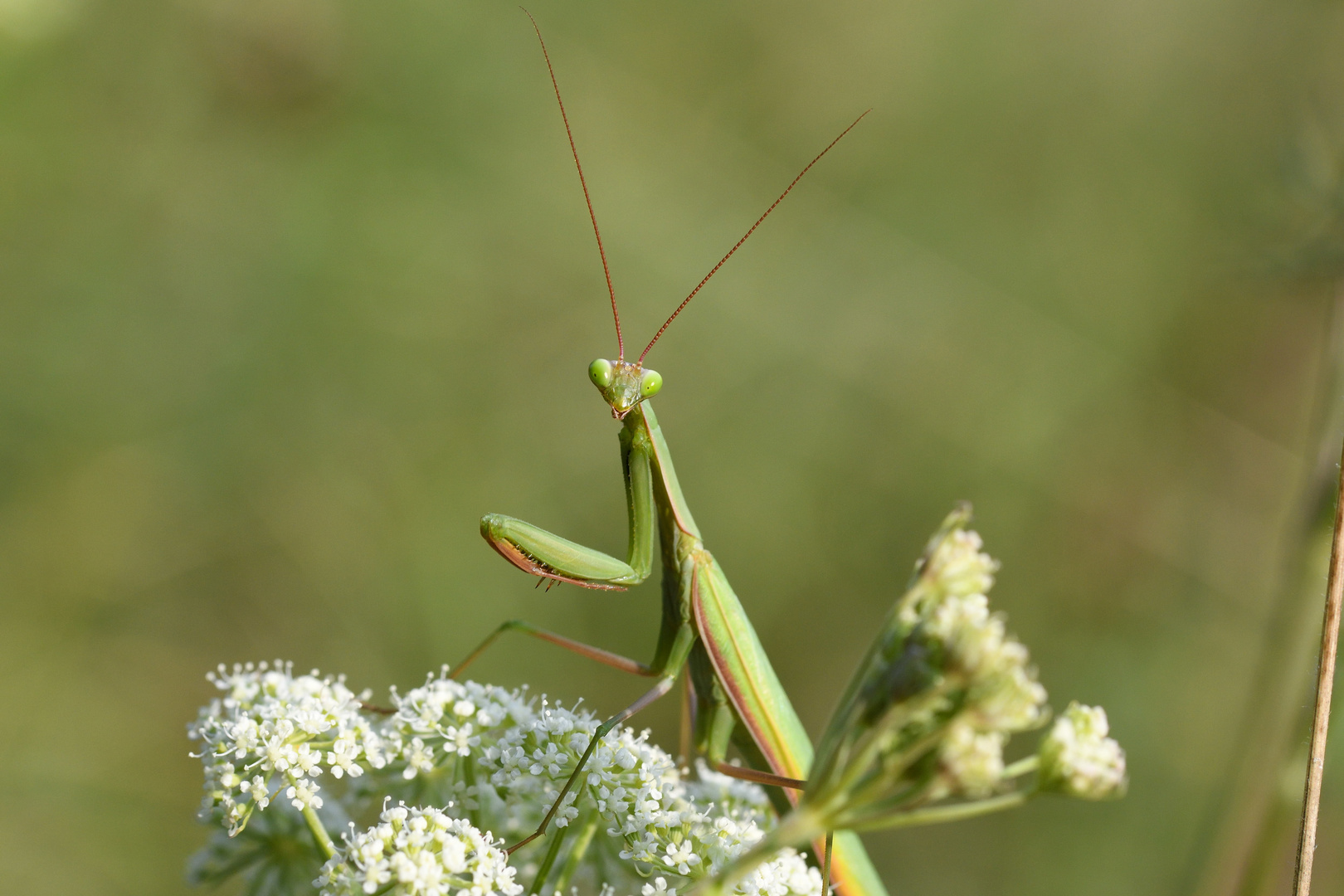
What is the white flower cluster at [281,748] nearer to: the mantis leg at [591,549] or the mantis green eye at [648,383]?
the mantis leg at [591,549]

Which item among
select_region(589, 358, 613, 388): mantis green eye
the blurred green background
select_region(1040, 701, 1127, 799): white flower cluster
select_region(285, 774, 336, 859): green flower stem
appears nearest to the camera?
select_region(1040, 701, 1127, 799): white flower cluster

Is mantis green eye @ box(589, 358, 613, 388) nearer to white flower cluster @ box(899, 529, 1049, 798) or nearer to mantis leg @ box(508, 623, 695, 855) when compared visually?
mantis leg @ box(508, 623, 695, 855)

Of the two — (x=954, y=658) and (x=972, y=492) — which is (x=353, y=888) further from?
(x=972, y=492)

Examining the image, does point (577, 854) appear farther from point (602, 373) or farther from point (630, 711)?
point (602, 373)

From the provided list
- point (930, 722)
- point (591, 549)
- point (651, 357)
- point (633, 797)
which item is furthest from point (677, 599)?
point (651, 357)

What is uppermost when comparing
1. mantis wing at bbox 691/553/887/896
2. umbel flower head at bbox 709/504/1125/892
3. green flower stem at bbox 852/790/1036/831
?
mantis wing at bbox 691/553/887/896

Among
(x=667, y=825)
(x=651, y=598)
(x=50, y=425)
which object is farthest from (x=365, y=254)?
(x=667, y=825)

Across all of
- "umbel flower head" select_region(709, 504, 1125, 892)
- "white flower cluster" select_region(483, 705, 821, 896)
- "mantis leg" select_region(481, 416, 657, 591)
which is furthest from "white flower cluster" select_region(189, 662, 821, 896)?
"umbel flower head" select_region(709, 504, 1125, 892)

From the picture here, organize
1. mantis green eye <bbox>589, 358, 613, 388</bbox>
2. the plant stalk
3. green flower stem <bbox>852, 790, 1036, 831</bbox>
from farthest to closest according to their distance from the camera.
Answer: mantis green eye <bbox>589, 358, 613, 388</bbox>, the plant stalk, green flower stem <bbox>852, 790, 1036, 831</bbox>

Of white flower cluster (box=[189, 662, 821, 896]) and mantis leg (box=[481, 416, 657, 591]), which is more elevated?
mantis leg (box=[481, 416, 657, 591])
